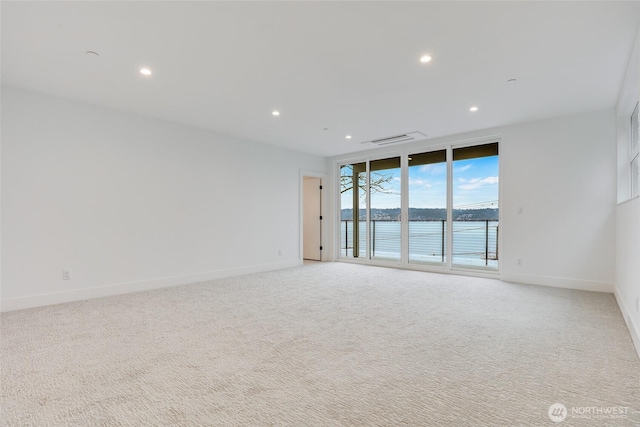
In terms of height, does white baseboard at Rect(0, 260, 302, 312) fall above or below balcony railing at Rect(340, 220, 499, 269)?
below

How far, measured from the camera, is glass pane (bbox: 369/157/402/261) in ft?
20.9

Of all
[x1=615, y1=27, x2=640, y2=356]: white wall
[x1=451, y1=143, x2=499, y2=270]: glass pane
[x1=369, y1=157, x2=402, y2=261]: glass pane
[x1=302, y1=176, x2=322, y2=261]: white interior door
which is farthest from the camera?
[x1=302, y1=176, x2=322, y2=261]: white interior door

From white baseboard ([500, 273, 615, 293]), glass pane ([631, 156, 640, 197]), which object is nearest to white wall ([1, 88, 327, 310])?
white baseboard ([500, 273, 615, 293])

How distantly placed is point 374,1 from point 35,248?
430 cm

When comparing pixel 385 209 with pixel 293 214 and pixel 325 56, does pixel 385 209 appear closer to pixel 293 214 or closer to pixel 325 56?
pixel 293 214

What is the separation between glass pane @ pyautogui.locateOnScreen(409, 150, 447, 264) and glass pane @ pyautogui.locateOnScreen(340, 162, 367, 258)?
3.66 ft

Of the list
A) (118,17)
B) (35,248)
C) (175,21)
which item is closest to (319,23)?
(175,21)

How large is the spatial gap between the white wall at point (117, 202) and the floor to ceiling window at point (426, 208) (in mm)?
2153

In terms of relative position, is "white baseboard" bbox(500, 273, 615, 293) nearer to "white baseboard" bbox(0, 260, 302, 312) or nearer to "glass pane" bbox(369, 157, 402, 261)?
"glass pane" bbox(369, 157, 402, 261)

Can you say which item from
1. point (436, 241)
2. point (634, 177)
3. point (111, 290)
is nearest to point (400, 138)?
point (436, 241)

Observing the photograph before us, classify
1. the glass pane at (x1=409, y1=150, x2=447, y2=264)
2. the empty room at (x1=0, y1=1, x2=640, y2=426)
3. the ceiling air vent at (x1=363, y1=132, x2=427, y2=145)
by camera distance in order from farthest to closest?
the glass pane at (x1=409, y1=150, x2=447, y2=264)
the ceiling air vent at (x1=363, y1=132, x2=427, y2=145)
the empty room at (x1=0, y1=1, x2=640, y2=426)

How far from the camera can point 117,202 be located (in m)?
4.14

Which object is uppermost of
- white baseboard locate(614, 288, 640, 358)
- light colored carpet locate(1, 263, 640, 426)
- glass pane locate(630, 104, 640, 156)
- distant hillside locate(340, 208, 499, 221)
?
→ glass pane locate(630, 104, 640, 156)

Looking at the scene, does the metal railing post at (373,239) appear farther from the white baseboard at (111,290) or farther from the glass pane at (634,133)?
the glass pane at (634,133)
